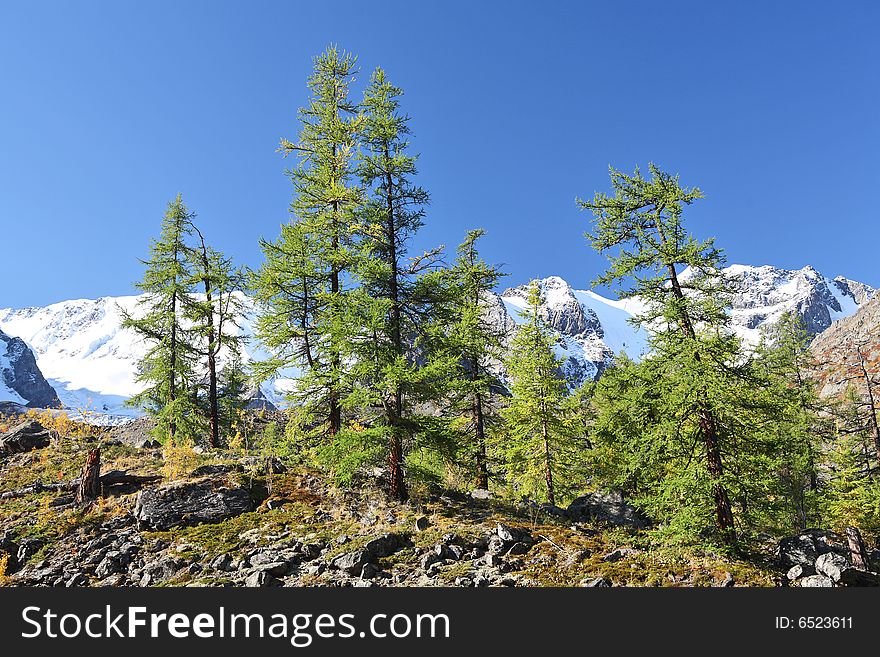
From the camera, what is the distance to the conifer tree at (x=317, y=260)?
1443cm

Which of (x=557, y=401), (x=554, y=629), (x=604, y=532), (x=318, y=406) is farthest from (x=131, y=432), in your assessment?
(x=554, y=629)

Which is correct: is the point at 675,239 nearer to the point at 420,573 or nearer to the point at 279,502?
the point at 420,573

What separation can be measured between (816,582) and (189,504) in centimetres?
1479

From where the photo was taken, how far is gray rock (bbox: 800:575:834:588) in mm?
9115

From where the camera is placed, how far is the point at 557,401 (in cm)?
1983

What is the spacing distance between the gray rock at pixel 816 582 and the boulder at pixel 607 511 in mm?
5675

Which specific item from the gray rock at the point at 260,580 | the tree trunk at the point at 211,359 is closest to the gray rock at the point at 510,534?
the gray rock at the point at 260,580

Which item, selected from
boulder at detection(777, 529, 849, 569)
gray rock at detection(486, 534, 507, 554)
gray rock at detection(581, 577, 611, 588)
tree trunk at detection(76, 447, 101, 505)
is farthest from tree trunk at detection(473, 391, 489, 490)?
tree trunk at detection(76, 447, 101, 505)

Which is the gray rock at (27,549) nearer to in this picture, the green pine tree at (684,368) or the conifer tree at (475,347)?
the conifer tree at (475,347)

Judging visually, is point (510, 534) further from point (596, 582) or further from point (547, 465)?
point (547, 465)

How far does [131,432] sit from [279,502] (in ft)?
124

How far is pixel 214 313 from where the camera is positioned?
2142 cm

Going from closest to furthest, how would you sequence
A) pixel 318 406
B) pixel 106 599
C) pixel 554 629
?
1. pixel 554 629
2. pixel 106 599
3. pixel 318 406

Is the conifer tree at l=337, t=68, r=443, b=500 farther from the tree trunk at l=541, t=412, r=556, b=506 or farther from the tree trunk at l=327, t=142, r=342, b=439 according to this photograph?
the tree trunk at l=541, t=412, r=556, b=506
